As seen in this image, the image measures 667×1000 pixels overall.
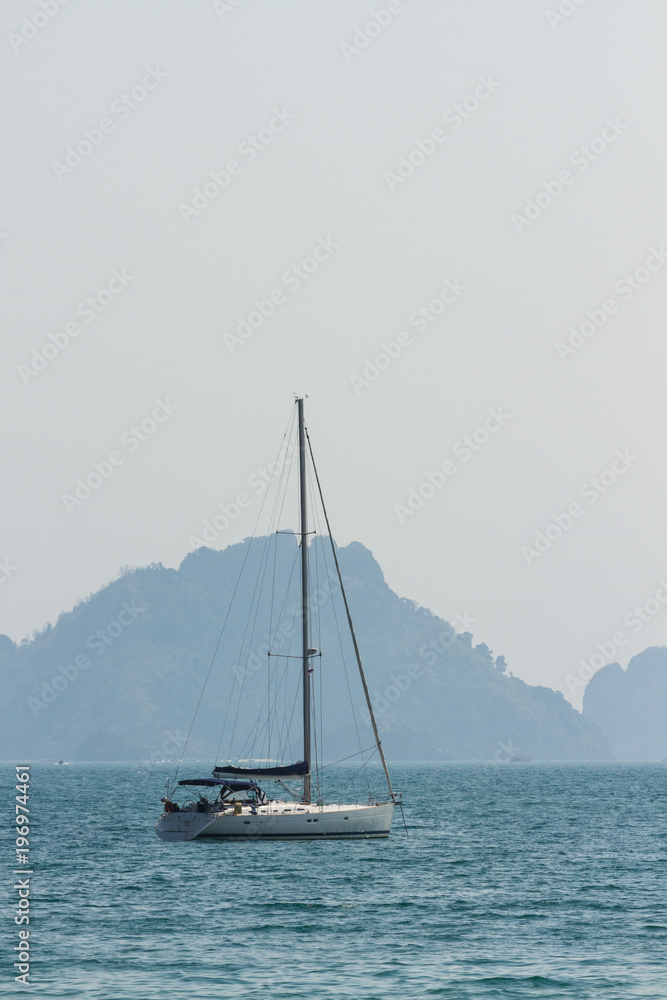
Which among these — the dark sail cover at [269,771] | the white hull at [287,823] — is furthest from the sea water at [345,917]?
the dark sail cover at [269,771]

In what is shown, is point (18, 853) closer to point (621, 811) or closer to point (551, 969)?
point (551, 969)

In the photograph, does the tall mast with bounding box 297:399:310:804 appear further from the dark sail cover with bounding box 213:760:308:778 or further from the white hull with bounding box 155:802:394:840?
the white hull with bounding box 155:802:394:840

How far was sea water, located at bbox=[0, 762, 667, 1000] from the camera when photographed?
109ft

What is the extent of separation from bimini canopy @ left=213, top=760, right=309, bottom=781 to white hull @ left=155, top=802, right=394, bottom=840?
154cm

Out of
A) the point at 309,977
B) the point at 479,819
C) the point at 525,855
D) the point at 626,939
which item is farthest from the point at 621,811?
the point at 309,977

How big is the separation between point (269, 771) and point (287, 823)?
13.0ft

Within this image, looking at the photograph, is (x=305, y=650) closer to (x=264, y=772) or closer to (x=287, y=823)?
(x=264, y=772)

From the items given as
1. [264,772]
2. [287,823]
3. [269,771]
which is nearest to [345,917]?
[287,823]

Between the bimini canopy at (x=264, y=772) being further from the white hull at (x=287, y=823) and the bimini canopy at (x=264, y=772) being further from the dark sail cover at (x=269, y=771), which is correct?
the white hull at (x=287, y=823)

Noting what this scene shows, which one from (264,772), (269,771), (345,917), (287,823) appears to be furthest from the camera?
(264,772)

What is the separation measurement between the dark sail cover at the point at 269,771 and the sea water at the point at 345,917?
3436 mm

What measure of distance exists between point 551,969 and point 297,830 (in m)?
29.1

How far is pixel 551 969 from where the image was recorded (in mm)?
34844

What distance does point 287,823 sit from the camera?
206 ft
